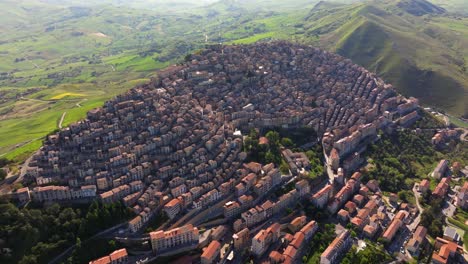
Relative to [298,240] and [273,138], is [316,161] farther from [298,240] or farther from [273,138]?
[298,240]

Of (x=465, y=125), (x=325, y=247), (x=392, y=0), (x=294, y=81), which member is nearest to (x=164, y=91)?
(x=294, y=81)

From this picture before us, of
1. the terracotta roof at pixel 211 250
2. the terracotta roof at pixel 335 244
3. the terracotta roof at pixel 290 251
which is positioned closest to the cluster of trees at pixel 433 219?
the terracotta roof at pixel 335 244

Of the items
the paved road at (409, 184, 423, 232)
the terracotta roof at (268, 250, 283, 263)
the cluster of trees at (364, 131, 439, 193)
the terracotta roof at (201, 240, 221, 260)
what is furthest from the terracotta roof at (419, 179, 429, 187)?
the terracotta roof at (201, 240, 221, 260)

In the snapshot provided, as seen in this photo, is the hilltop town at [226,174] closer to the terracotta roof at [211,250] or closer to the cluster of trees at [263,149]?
the terracotta roof at [211,250]

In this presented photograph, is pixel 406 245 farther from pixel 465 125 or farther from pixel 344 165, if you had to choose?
pixel 465 125

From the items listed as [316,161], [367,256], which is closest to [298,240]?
[367,256]

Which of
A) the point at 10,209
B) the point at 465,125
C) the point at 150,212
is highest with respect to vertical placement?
the point at 10,209
